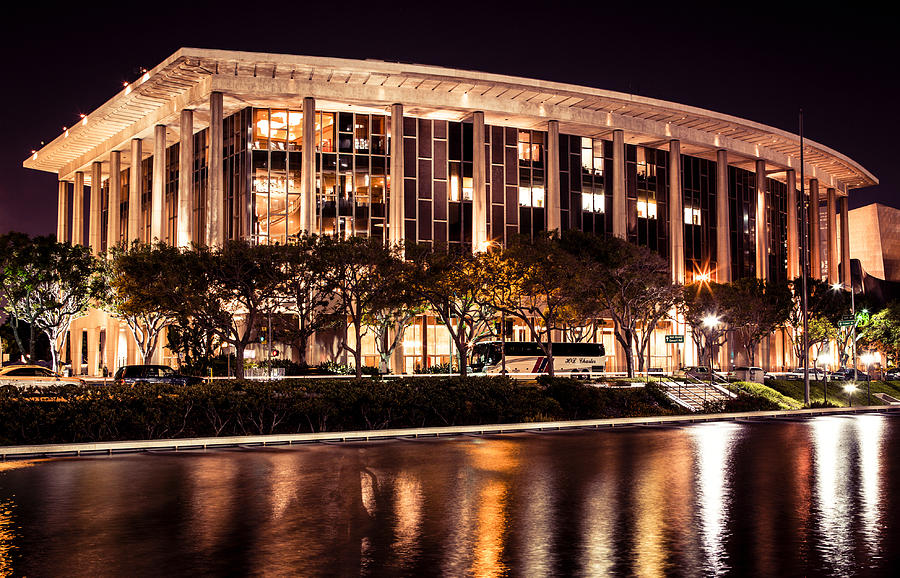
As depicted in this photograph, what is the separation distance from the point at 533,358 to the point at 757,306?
2320 centimetres

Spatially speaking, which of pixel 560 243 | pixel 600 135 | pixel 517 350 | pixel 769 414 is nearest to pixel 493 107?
pixel 600 135

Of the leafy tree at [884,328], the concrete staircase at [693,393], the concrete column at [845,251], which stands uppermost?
the concrete column at [845,251]

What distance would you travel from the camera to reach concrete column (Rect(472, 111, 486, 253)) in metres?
71.0

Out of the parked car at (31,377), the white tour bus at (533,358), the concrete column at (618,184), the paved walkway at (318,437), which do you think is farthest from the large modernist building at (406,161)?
the paved walkway at (318,437)

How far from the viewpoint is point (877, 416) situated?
4153 centimetres

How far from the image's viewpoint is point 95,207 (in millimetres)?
88000

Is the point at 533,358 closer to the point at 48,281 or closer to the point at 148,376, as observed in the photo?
the point at 148,376

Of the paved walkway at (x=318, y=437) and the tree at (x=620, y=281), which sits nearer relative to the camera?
the paved walkway at (x=318, y=437)

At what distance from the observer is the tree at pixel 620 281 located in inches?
2197

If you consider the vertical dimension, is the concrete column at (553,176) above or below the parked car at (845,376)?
above

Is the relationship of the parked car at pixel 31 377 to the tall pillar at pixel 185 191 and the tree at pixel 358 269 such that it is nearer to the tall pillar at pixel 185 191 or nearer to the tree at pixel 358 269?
the tree at pixel 358 269

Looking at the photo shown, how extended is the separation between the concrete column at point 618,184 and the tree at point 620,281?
16186 millimetres

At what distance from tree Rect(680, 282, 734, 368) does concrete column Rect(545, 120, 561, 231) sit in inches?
485

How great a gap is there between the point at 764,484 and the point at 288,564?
10313mm
